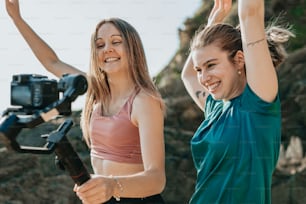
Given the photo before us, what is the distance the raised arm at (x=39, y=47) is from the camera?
1805mm

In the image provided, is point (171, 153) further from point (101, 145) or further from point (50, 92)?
point (50, 92)

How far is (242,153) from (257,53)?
17 cm

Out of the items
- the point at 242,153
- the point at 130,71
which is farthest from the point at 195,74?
the point at 242,153

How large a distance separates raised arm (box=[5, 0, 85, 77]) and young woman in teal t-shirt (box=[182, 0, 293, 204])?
1.41 feet

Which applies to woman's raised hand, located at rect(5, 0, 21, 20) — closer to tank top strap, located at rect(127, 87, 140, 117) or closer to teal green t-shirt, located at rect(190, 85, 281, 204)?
tank top strap, located at rect(127, 87, 140, 117)

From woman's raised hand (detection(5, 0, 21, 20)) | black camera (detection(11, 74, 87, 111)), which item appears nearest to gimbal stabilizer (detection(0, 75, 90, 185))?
black camera (detection(11, 74, 87, 111))

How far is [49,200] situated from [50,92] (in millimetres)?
1765

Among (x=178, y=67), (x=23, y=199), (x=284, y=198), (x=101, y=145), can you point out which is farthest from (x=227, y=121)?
(x=178, y=67)

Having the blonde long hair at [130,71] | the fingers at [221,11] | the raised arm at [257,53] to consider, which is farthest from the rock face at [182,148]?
the raised arm at [257,53]

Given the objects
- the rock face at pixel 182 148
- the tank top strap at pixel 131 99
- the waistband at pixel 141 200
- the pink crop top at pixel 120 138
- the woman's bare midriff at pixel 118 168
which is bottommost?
the rock face at pixel 182 148

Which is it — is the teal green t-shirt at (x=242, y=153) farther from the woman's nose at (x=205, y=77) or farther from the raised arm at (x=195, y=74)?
the raised arm at (x=195, y=74)

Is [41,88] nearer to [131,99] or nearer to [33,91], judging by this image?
[33,91]

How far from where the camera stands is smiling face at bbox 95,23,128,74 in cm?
167

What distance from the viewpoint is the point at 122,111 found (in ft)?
5.39
